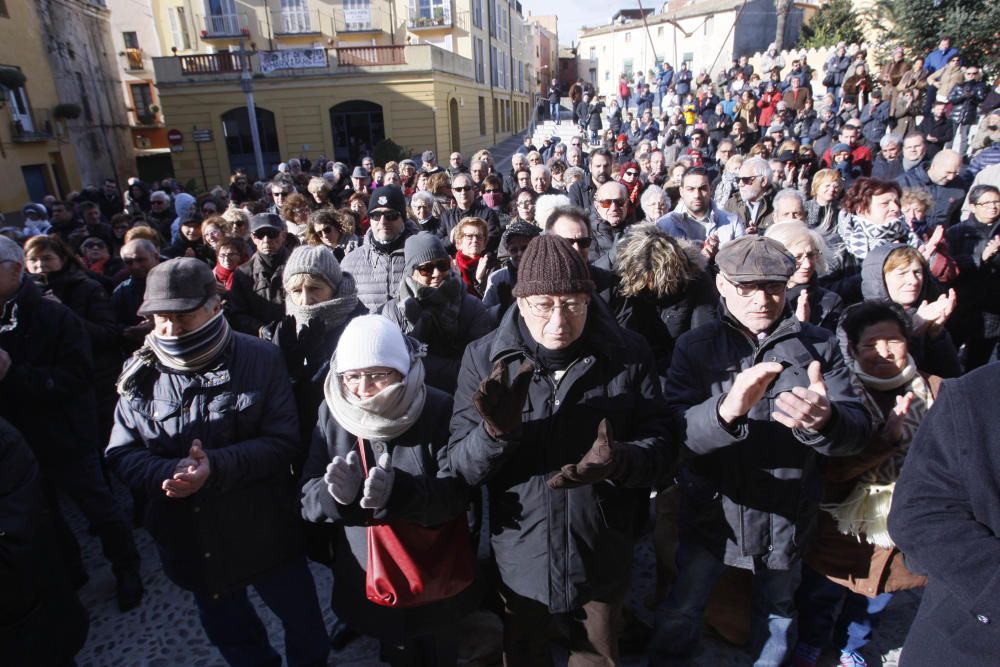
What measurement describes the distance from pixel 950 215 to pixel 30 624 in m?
7.25

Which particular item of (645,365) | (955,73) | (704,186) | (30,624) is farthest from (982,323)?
(955,73)

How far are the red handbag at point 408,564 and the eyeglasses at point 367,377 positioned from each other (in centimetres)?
22

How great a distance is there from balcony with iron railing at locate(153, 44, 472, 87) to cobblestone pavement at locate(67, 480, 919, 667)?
22.2 m

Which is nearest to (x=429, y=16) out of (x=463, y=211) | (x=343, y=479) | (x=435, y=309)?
(x=463, y=211)

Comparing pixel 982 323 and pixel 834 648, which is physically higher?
pixel 982 323

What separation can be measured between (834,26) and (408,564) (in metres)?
32.2

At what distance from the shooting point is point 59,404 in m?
3.03

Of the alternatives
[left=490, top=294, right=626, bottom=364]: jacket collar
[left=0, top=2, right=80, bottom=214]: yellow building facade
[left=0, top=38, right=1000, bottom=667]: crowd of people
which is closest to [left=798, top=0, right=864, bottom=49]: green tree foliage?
[left=0, top=38, right=1000, bottom=667]: crowd of people

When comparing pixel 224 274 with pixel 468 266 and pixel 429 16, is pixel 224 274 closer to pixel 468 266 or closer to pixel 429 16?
pixel 468 266

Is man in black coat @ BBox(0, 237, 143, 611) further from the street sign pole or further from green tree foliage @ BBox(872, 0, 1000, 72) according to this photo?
the street sign pole

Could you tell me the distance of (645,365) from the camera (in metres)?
2.10

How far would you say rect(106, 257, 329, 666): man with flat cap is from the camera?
2174 mm

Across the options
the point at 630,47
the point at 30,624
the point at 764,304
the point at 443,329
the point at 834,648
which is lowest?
the point at 834,648

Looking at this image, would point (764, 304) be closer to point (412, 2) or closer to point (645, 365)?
point (645, 365)
